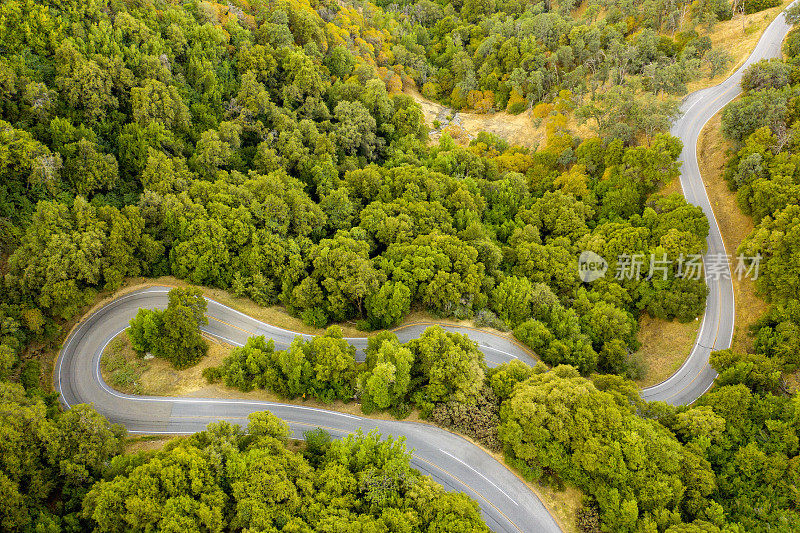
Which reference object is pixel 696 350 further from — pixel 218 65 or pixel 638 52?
pixel 218 65

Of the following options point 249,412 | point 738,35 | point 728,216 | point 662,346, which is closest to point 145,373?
point 249,412

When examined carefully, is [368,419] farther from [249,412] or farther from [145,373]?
[145,373]

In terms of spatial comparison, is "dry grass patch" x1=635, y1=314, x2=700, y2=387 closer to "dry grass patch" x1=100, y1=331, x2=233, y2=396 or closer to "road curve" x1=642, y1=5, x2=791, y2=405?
"road curve" x1=642, y1=5, x2=791, y2=405

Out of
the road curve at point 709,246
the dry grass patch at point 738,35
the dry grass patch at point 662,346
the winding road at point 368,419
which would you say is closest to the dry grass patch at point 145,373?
the winding road at point 368,419

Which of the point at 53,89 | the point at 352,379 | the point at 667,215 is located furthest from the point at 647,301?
the point at 53,89

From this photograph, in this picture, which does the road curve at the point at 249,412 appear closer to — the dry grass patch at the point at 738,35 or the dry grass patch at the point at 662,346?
the dry grass patch at the point at 662,346
